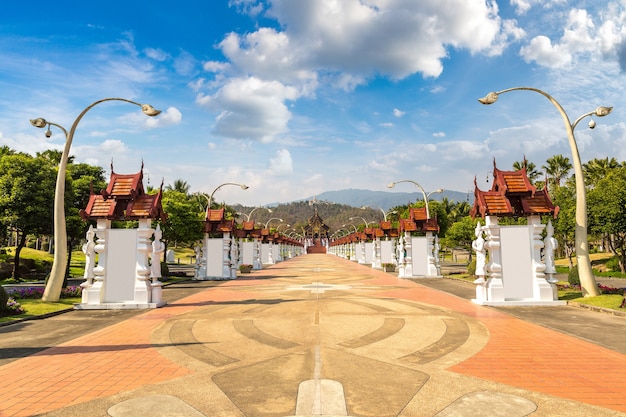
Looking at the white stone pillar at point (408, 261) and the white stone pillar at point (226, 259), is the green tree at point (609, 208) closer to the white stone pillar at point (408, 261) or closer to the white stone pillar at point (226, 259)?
the white stone pillar at point (408, 261)

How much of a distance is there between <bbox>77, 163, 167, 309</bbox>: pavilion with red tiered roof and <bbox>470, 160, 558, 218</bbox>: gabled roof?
47.3 ft

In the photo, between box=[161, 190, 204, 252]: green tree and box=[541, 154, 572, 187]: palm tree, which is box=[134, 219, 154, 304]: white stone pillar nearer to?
box=[161, 190, 204, 252]: green tree

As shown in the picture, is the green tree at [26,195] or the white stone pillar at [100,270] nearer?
the white stone pillar at [100,270]

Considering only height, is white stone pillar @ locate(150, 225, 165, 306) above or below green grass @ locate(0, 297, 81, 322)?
above

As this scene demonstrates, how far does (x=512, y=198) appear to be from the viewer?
59.2 ft

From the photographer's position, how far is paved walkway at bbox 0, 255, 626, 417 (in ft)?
19.4

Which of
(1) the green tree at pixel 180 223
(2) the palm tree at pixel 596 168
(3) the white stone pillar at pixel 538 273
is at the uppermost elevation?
(2) the palm tree at pixel 596 168

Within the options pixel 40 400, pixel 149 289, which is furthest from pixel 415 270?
pixel 40 400

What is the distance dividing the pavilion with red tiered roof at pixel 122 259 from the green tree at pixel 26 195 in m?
11.7

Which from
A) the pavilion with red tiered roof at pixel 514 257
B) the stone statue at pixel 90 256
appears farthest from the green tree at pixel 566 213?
the stone statue at pixel 90 256

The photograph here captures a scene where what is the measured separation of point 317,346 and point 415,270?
2463 cm

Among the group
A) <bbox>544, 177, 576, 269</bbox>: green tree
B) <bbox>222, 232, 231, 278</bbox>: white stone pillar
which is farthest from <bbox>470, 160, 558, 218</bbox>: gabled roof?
<bbox>222, 232, 231, 278</bbox>: white stone pillar

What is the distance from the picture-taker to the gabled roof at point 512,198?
677 inches

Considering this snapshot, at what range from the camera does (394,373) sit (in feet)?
24.4
